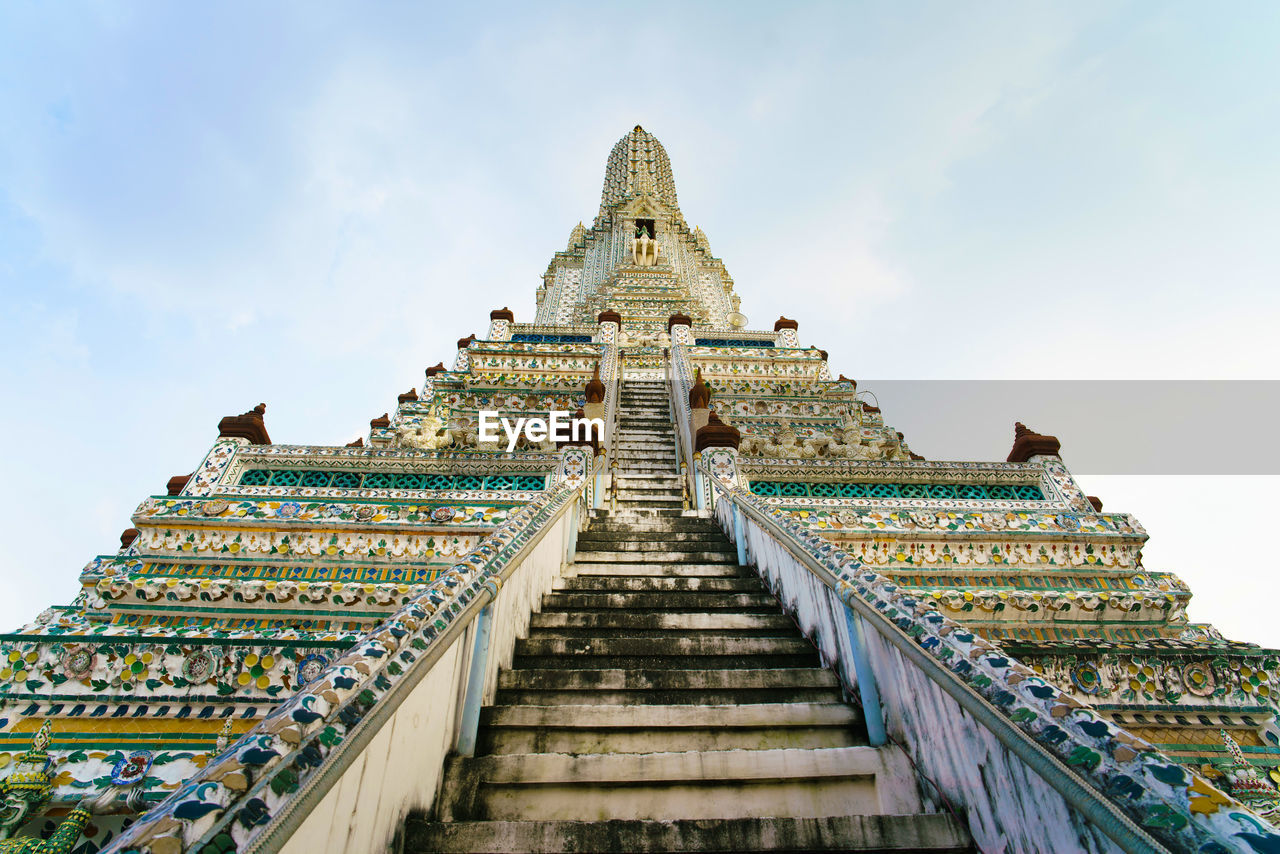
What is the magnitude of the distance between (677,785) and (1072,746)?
1.43 meters

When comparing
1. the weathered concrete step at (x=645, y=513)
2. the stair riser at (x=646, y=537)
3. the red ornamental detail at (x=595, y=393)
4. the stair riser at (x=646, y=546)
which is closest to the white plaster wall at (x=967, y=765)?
the stair riser at (x=646, y=546)

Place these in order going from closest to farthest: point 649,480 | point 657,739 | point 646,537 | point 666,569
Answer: point 657,739 → point 666,569 → point 646,537 → point 649,480

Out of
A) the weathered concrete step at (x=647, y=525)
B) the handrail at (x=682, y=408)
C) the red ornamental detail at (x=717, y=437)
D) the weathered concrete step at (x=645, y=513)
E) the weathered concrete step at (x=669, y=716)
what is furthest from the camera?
the handrail at (x=682, y=408)

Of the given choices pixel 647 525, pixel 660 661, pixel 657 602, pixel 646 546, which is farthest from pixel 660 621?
pixel 647 525

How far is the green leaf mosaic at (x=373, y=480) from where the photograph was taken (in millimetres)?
6441

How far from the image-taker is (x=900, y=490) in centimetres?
673

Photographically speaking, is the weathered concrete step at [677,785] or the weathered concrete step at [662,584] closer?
the weathered concrete step at [677,785]

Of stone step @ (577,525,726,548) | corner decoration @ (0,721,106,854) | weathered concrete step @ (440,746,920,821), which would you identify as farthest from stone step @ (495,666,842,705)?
stone step @ (577,525,726,548)

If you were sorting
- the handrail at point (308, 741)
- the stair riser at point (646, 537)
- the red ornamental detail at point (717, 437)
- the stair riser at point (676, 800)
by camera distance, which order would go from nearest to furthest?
the handrail at point (308, 741) < the stair riser at point (676, 800) < the stair riser at point (646, 537) < the red ornamental detail at point (717, 437)

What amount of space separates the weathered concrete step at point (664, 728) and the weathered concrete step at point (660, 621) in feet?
3.25

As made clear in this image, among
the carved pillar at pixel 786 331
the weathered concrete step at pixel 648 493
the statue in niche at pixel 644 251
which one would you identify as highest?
the statue in niche at pixel 644 251

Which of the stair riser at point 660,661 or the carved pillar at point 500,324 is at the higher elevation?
the carved pillar at point 500,324

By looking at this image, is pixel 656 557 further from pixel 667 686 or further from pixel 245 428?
pixel 245 428

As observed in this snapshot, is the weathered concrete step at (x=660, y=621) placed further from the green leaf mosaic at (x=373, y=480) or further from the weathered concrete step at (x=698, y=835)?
the green leaf mosaic at (x=373, y=480)
